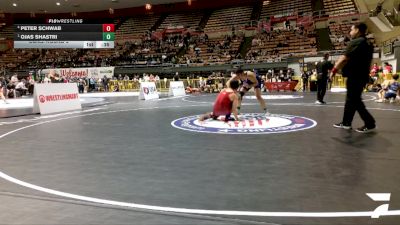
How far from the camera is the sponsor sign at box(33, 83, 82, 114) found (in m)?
9.79

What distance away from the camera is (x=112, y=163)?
387 centimetres

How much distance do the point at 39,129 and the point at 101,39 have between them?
14911mm

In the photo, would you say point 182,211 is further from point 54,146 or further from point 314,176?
point 54,146

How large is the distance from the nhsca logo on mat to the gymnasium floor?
9 centimetres

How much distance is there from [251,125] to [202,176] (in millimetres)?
3315

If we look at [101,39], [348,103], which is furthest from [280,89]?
[348,103]

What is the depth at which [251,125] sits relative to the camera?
6449 mm

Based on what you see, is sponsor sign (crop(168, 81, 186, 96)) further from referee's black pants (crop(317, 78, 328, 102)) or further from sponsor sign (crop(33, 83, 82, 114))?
referee's black pants (crop(317, 78, 328, 102))

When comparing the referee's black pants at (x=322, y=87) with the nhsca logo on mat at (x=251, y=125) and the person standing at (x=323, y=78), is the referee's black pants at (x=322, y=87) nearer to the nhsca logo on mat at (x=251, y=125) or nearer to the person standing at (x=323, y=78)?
the person standing at (x=323, y=78)

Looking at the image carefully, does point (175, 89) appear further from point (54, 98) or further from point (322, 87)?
point (322, 87)
